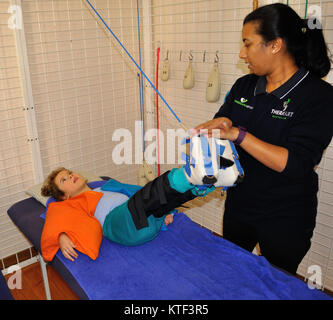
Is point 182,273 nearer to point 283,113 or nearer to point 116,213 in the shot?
point 116,213

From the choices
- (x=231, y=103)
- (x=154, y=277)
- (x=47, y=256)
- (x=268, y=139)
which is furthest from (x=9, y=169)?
(x=268, y=139)

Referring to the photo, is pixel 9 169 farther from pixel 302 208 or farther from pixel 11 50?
pixel 302 208

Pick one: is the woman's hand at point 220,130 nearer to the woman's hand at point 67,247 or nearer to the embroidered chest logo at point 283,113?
the embroidered chest logo at point 283,113

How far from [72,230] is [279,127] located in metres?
1.04

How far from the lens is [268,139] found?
56.4 inches

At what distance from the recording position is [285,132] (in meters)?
1.38

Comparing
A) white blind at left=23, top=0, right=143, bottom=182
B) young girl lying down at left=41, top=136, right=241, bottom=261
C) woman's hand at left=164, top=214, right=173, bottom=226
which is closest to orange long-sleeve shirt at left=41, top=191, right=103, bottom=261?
young girl lying down at left=41, top=136, right=241, bottom=261

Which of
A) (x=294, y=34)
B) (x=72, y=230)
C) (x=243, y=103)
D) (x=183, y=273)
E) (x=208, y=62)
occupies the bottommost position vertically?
(x=183, y=273)

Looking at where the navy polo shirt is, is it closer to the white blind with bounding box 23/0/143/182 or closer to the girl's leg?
the girl's leg

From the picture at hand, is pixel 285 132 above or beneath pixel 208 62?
beneath

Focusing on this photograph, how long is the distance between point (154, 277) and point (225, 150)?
61cm

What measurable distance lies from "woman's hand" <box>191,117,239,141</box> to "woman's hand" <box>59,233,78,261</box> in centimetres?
78

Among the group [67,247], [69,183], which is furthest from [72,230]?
[69,183]

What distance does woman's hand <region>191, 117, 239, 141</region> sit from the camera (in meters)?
1.30
